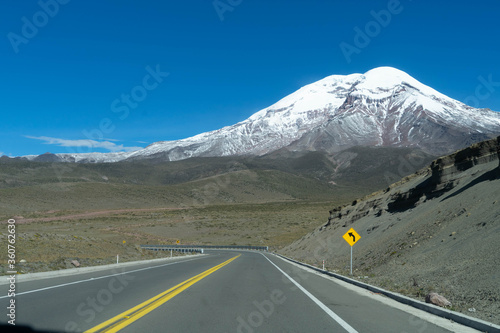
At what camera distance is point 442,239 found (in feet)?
56.5

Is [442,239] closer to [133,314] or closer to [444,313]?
[444,313]

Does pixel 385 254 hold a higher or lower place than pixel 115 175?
lower

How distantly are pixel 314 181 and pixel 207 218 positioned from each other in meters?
94.6

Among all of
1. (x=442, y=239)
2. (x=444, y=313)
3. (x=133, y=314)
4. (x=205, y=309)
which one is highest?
(x=442, y=239)

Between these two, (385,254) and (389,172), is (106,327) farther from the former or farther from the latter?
(389,172)

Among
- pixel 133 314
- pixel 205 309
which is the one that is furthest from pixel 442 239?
pixel 133 314

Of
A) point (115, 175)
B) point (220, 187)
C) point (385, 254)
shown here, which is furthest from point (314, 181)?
point (385, 254)

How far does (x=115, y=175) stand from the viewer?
193 meters

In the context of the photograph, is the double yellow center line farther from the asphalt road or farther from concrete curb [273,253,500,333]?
concrete curb [273,253,500,333]

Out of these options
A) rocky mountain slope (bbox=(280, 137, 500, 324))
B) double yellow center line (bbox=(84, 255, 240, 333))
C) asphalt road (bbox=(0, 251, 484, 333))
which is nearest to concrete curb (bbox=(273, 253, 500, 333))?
asphalt road (bbox=(0, 251, 484, 333))

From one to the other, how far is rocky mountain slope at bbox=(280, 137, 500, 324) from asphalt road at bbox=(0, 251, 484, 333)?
1.76 metres

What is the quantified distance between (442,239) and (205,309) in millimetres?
11286

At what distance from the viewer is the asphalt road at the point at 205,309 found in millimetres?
8148

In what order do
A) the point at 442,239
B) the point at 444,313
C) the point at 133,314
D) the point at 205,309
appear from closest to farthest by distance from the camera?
the point at 133,314 < the point at 444,313 < the point at 205,309 < the point at 442,239
